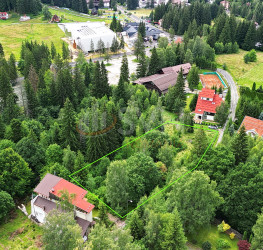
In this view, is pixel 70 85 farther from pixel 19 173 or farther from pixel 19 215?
pixel 19 215

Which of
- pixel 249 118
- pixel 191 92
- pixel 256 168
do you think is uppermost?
pixel 256 168

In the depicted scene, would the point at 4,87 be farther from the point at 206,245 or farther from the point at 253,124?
the point at 206,245

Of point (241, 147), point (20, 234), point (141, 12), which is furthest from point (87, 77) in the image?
point (141, 12)

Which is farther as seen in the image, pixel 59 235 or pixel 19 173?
pixel 19 173

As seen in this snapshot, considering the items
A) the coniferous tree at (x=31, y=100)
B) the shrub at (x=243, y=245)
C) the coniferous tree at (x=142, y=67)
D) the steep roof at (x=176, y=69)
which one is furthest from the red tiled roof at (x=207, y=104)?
the coniferous tree at (x=31, y=100)

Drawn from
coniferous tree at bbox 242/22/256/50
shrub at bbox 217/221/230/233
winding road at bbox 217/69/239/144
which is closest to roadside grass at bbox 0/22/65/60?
winding road at bbox 217/69/239/144

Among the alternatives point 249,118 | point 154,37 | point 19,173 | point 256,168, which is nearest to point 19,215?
point 19,173

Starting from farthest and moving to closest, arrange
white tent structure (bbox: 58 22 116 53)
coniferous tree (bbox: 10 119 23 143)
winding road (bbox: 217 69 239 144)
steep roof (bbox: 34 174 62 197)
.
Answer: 1. white tent structure (bbox: 58 22 116 53)
2. winding road (bbox: 217 69 239 144)
3. coniferous tree (bbox: 10 119 23 143)
4. steep roof (bbox: 34 174 62 197)

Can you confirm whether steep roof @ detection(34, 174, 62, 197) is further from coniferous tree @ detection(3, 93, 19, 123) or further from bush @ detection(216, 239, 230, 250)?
coniferous tree @ detection(3, 93, 19, 123)
